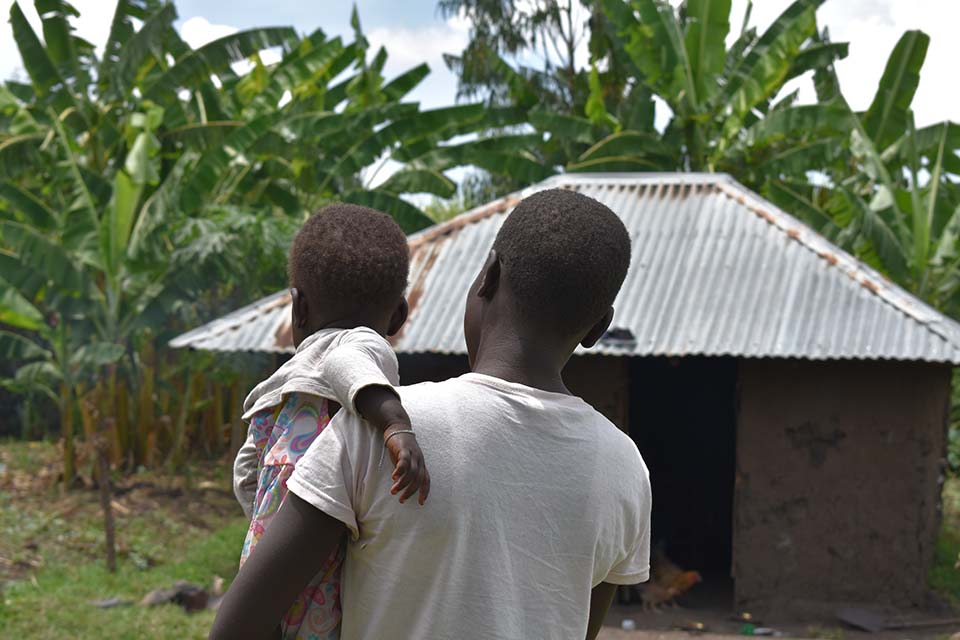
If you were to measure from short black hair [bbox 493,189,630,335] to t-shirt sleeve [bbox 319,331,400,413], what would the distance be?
25 cm

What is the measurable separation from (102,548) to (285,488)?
364 inches

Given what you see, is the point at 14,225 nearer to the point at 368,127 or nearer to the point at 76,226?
the point at 76,226

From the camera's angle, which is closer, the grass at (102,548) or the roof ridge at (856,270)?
the grass at (102,548)

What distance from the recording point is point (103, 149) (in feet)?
40.3

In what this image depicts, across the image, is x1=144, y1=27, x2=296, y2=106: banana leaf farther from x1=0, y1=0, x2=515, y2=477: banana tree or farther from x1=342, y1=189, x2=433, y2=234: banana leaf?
x1=342, y1=189, x2=433, y2=234: banana leaf

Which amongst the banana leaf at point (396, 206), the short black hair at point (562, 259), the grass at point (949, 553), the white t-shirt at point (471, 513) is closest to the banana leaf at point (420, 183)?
the banana leaf at point (396, 206)

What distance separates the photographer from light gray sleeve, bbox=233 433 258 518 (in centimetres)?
179

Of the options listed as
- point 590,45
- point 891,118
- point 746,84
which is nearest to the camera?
point 891,118

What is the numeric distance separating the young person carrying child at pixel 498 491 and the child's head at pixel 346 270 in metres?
0.28

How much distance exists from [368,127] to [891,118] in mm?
5944

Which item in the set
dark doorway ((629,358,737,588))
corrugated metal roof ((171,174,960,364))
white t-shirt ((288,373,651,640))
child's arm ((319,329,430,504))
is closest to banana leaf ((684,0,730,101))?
corrugated metal roof ((171,174,960,364))

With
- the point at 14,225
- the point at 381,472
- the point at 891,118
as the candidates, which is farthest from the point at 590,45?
the point at 381,472

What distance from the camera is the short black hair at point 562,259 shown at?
1483mm

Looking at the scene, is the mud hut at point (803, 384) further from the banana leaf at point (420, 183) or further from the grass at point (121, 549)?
the banana leaf at point (420, 183)
